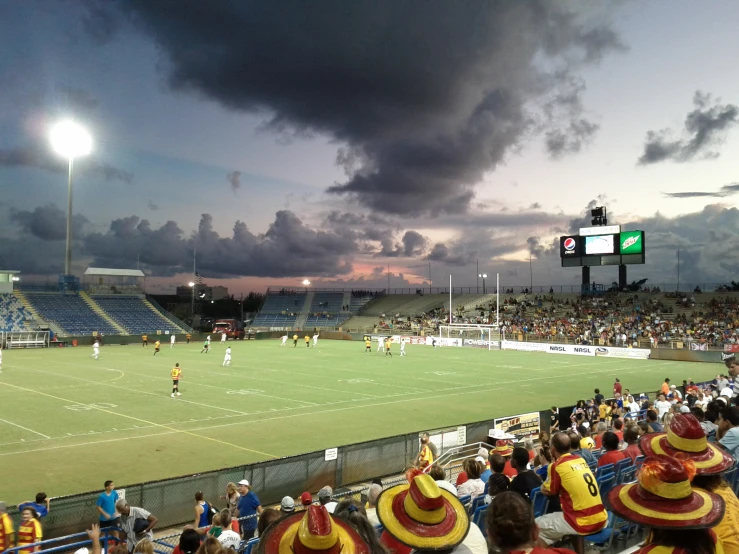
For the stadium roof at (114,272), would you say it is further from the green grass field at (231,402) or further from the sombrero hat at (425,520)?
the sombrero hat at (425,520)

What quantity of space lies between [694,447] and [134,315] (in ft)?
271

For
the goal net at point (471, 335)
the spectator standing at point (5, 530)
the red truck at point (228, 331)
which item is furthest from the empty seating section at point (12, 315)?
the spectator standing at point (5, 530)

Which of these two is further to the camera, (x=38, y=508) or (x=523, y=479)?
(x=38, y=508)

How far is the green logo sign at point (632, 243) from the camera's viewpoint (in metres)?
66.9

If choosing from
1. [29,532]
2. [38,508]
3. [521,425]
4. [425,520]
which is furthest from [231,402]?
[425,520]

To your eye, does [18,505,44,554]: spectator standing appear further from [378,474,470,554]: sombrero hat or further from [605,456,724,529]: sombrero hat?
[605,456,724,529]: sombrero hat

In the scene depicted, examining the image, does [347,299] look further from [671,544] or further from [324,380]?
[671,544]

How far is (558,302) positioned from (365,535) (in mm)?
80596

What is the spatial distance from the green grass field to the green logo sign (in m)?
21.4

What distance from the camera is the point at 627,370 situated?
43500 millimetres

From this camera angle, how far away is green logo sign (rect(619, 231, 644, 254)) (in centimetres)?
6688

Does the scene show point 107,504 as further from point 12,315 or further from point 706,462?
point 12,315

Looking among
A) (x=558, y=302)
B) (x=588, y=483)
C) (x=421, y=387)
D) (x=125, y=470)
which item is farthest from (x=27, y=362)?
(x=558, y=302)

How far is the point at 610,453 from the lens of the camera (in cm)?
924
